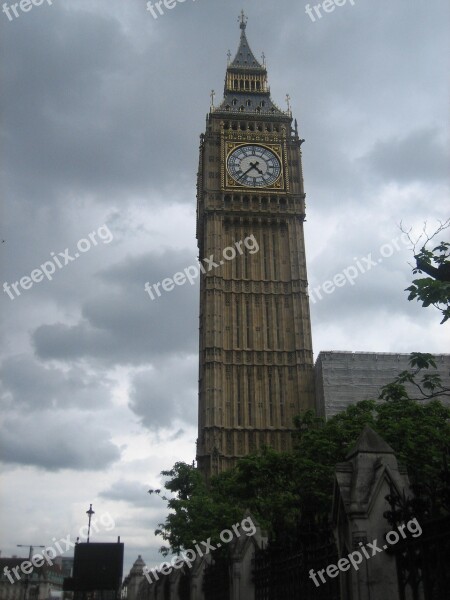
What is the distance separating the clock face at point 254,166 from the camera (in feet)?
221

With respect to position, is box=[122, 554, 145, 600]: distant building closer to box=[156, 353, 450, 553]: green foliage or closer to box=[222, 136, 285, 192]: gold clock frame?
box=[156, 353, 450, 553]: green foliage

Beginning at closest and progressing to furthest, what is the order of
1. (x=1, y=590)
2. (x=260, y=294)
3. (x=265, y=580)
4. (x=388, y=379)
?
(x=265, y=580), (x=388, y=379), (x=260, y=294), (x=1, y=590)

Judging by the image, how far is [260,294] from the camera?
63125 millimetres

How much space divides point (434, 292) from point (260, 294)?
180 feet

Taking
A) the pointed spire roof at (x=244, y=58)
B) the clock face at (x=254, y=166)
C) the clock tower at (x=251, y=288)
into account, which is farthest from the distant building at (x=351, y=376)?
the pointed spire roof at (x=244, y=58)

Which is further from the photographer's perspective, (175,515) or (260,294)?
(260,294)

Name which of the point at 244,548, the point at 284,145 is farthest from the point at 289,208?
the point at 244,548

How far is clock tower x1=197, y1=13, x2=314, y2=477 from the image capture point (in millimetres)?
57156

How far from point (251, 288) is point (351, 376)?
42.0 feet

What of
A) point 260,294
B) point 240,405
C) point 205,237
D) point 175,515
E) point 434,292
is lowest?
point 434,292

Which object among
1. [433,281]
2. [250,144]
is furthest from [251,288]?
[433,281]

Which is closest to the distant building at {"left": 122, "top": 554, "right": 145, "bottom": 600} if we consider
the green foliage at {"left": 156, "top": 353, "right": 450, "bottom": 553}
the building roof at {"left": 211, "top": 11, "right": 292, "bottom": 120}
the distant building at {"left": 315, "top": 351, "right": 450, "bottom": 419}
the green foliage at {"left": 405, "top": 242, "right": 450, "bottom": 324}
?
the green foliage at {"left": 156, "top": 353, "right": 450, "bottom": 553}

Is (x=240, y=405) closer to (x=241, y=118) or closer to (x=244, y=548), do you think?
(x=241, y=118)

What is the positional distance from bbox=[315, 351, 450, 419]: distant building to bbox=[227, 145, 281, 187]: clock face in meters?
20.0
